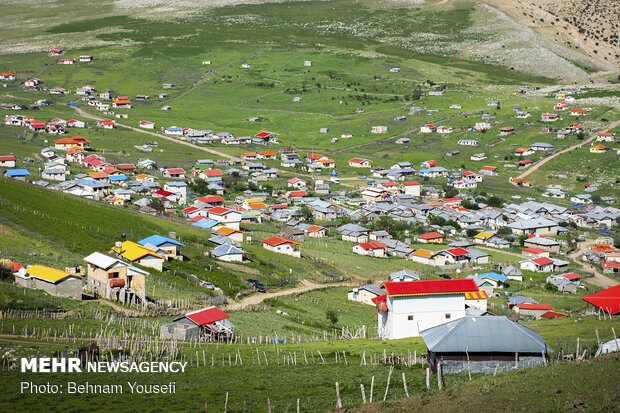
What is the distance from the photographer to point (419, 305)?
171ft

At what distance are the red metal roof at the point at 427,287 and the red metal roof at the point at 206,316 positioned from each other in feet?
39.2

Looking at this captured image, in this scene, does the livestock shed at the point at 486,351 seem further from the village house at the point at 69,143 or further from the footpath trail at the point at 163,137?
the footpath trail at the point at 163,137

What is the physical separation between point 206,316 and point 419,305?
15056 mm

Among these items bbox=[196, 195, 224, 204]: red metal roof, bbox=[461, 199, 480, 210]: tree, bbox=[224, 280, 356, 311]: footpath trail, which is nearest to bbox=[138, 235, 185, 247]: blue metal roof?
bbox=[224, 280, 356, 311]: footpath trail

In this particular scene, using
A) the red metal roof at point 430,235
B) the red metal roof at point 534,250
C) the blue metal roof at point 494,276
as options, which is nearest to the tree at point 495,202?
the red metal roof at point 430,235

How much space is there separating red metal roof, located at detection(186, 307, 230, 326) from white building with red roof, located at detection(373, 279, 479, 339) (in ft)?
38.6

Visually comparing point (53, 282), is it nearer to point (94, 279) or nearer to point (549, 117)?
point (94, 279)

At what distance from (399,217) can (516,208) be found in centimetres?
2139

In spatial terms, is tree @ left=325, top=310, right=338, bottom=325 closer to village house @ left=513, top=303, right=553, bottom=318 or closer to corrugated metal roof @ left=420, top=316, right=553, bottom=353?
village house @ left=513, top=303, right=553, bottom=318

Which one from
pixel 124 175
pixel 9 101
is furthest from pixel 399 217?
pixel 9 101

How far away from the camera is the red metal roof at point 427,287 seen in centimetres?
5166

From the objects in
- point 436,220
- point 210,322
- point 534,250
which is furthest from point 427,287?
point 436,220

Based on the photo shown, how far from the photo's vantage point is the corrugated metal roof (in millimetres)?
34375

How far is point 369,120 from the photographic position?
7397 inches
